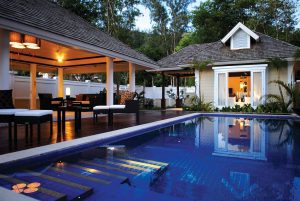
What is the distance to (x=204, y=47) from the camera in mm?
19516

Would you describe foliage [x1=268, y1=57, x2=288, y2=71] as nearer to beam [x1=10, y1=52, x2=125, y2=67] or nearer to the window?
the window

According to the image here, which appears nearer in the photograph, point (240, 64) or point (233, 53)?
point (240, 64)

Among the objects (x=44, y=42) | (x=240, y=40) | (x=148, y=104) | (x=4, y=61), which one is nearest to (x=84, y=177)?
(x=4, y=61)

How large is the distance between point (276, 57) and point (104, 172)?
13.8 metres

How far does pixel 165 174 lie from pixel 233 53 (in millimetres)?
14463

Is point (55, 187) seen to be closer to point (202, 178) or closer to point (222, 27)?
point (202, 178)

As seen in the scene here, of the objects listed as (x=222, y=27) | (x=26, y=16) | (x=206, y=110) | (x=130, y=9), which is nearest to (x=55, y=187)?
(x=26, y=16)

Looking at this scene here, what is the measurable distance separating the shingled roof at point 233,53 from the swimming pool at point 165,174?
35.5 feet

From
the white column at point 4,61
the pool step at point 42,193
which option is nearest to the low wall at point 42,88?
the white column at point 4,61

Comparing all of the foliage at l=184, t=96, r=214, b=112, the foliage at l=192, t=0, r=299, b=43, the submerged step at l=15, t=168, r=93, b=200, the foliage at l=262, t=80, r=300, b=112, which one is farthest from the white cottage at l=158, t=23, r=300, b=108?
the submerged step at l=15, t=168, r=93, b=200

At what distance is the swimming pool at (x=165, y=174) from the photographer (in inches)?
113

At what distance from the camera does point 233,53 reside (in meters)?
16.3

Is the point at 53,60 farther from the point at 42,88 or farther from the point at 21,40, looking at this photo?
the point at 21,40

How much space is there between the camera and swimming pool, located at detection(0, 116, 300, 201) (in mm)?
2861
